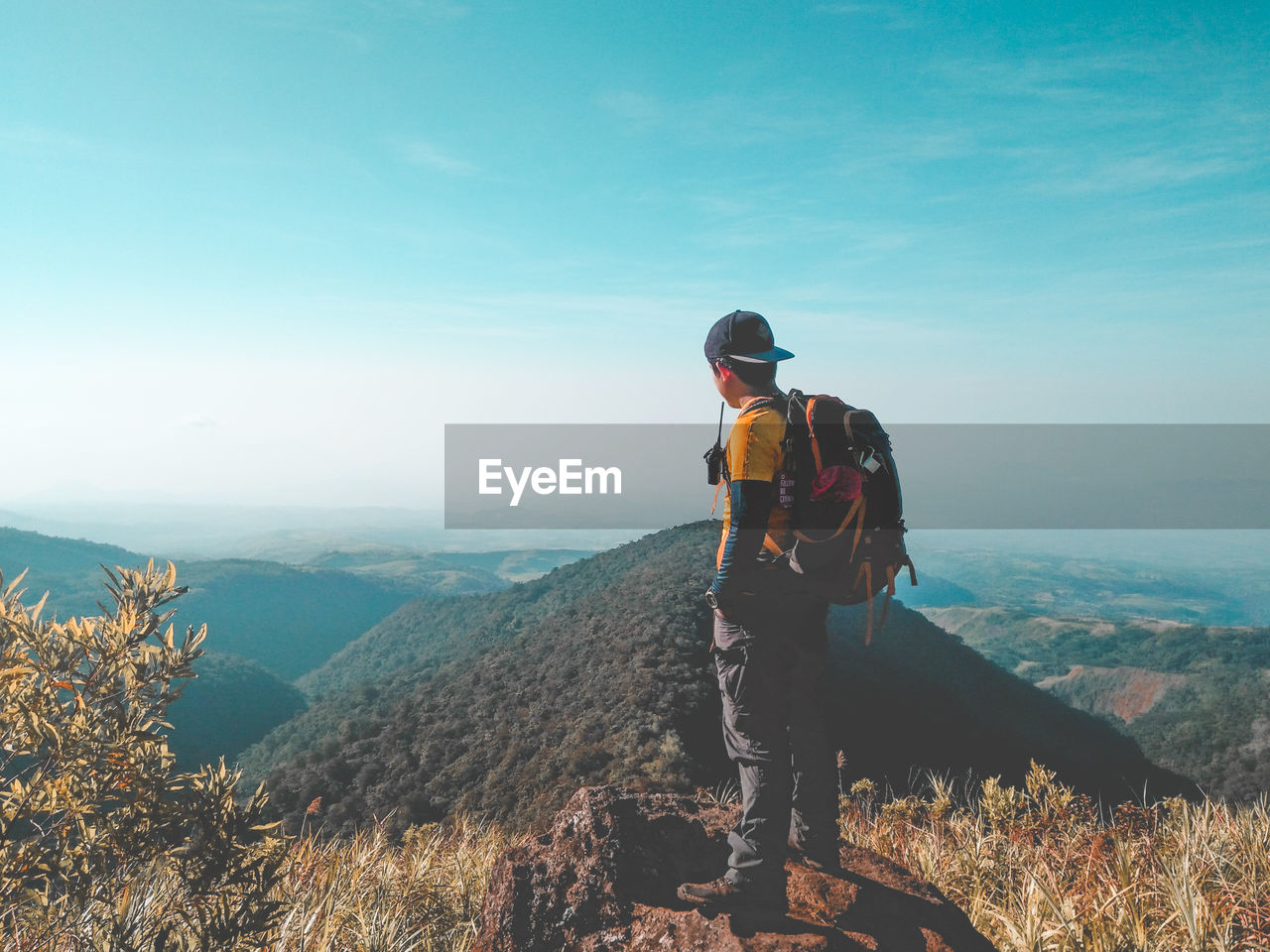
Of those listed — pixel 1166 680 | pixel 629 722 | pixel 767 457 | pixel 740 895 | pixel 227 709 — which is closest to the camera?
pixel 740 895

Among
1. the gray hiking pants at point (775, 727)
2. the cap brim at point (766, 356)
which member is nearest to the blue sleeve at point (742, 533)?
the gray hiking pants at point (775, 727)

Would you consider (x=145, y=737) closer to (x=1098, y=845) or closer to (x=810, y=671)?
(x=810, y=671)

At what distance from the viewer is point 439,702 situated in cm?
3550

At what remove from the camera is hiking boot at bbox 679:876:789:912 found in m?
3.04

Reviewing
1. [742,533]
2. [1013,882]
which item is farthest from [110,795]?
[1013,882]

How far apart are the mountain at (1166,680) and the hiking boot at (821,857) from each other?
124 ft

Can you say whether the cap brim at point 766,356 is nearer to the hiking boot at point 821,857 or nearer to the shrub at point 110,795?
the hiking boot at point 821,857

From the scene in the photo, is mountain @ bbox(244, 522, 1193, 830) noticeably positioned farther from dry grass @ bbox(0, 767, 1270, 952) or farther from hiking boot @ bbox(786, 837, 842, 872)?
hiking boot @ bbox(786, 837, 842, 872)

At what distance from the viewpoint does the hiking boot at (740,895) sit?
9.96ft

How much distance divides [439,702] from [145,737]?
35788mm

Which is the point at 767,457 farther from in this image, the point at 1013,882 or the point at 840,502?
the point at 1013,882

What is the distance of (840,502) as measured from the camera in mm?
3137

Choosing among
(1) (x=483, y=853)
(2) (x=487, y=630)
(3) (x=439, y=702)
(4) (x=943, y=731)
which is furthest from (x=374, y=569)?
(1) (x=483, y=853)

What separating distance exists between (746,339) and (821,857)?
2700 mm
